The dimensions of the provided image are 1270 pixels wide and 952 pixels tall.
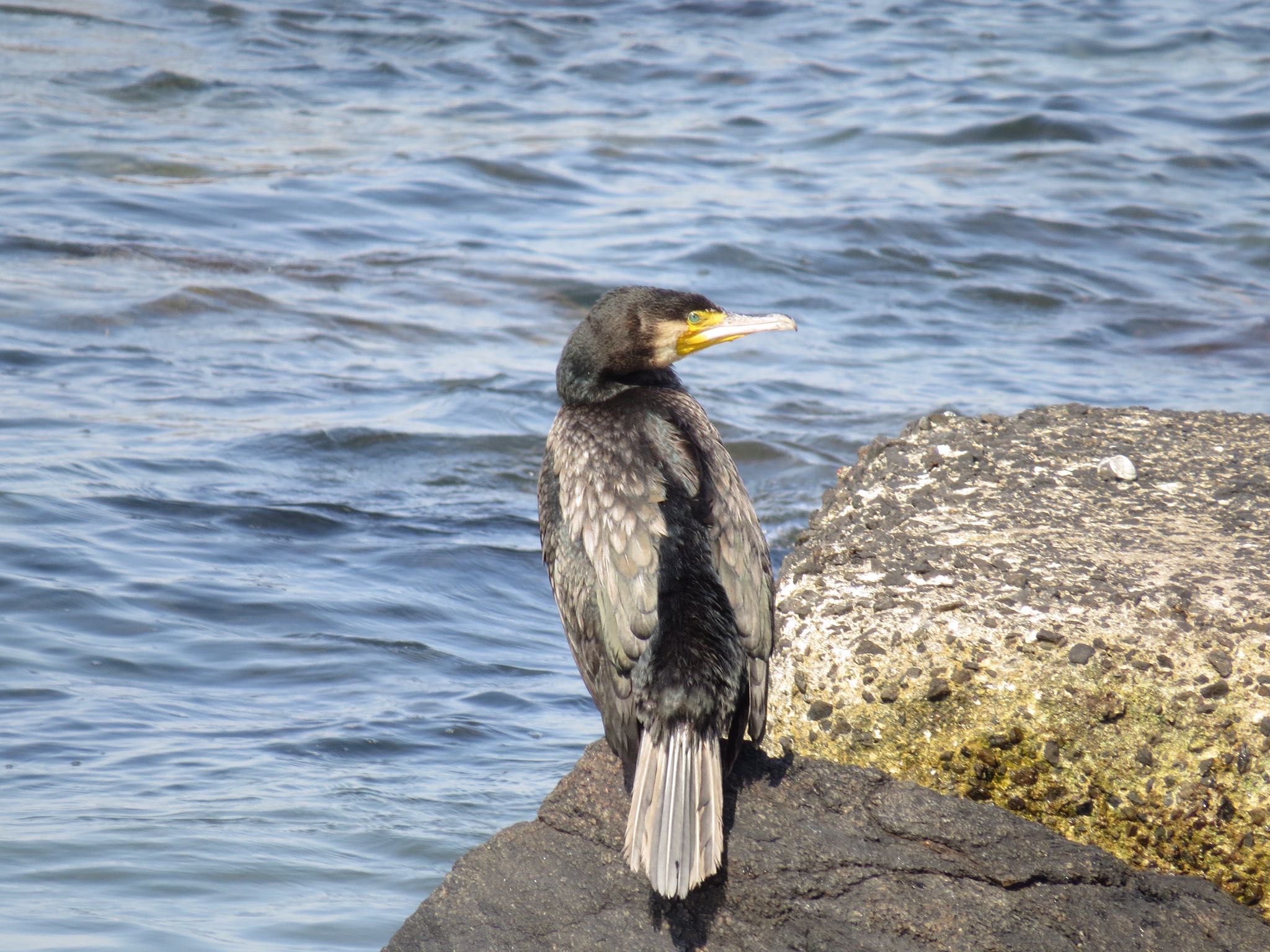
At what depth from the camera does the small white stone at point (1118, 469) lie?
4.18 metres

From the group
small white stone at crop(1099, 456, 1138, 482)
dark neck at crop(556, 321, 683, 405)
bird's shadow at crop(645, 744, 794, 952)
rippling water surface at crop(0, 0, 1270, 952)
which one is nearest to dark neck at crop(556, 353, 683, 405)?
dark neck at crop(556, 321, 683, 405)

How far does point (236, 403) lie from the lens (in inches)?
360

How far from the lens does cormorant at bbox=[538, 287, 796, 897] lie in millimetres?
3129

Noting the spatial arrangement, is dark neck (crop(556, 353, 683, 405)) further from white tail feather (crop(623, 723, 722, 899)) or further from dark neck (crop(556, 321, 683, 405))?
white tail feather (crop(623, 723, 722, 899))

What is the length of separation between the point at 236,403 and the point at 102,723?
402 centimetres

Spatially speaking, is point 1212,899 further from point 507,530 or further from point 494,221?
point 494,221

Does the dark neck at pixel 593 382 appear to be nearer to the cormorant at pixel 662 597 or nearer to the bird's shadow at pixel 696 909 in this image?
the cormorant at pixel 662 597

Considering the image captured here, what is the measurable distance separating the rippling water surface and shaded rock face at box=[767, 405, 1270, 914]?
1740 mm

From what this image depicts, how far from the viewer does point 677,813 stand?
3074 millimetres

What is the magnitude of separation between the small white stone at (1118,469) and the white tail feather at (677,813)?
1.63 metres

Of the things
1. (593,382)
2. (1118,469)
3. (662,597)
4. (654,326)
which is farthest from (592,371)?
(1118,469)

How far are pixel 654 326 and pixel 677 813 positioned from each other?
5.28ft

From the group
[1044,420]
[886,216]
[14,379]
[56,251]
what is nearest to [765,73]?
[886,216]

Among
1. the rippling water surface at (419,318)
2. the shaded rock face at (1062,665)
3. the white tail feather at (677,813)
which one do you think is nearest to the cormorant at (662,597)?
the white tail feather at (677,813)
